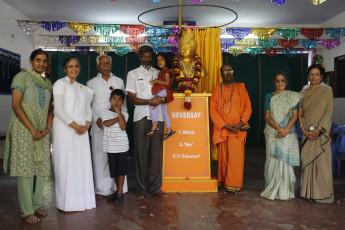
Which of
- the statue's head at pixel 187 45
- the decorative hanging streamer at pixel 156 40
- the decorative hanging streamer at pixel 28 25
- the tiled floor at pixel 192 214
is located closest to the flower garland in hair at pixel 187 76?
the statue's head at pixel 187 45

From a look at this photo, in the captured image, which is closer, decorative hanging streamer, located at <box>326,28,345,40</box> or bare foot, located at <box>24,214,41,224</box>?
bare foot, located at <box>24,214,41,224</box>

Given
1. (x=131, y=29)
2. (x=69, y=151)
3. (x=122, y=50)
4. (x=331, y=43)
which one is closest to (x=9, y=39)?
(x=122, y=50)

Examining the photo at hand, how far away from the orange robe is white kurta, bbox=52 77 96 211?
1.74 m

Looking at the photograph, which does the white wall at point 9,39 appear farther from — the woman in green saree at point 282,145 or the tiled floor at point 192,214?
the woman in green saree at point 282,145

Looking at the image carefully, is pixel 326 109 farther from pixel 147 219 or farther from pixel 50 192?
pixel 50 192

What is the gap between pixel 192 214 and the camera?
316cm

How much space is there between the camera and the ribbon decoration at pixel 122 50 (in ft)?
26.2

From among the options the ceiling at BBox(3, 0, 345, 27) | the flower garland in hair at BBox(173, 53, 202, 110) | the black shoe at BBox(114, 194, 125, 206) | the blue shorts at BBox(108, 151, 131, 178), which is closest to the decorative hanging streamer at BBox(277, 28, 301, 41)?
the ceiling at BBox(3, 0, 345, 27)

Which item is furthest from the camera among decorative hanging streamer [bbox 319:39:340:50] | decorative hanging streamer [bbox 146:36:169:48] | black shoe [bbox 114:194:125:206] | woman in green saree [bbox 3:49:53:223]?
decorative hanging streamer [bbox 319:39:340:50]

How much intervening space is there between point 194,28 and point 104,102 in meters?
2.07

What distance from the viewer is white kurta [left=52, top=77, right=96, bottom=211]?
3.13 metres

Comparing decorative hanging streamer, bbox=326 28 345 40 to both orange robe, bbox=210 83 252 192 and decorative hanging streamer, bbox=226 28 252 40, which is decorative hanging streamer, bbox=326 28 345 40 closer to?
decorative hanging streamer, bbox=226 28 252 40

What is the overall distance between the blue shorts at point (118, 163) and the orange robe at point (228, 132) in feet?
4.12

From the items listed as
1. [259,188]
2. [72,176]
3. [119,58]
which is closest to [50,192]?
[72,176]
